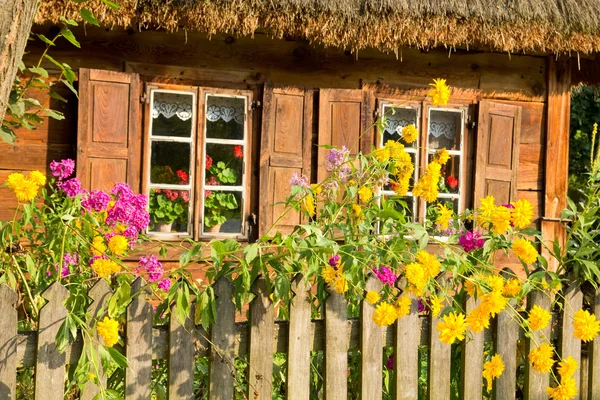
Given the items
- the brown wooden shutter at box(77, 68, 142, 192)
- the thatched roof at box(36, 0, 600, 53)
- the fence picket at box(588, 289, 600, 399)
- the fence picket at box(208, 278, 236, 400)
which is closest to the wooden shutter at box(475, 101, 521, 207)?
the thatched roof at box(36, 0, 600, 53)

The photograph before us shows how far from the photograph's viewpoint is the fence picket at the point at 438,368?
2.91 meters

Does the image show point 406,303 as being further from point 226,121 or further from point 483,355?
point 226,121

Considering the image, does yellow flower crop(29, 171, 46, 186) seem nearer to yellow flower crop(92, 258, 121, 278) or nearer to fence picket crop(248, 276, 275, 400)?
yellow flower crop(92, 258, 121, 278)

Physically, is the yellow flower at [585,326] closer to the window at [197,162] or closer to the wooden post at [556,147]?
the window at [197,162]

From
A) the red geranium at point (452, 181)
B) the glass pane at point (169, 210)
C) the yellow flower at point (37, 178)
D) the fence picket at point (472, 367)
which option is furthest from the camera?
the red geranium at point (452, 181)

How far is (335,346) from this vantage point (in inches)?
107

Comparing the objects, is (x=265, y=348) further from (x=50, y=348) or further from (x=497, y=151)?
(x=497, y=151)

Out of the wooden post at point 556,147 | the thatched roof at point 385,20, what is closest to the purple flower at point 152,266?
the thatched roof at point 385,20

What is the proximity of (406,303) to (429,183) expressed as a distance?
377 millimetres

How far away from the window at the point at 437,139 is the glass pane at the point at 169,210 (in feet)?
4.91

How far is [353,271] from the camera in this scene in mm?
2533

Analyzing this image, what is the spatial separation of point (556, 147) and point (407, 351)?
4.32 m

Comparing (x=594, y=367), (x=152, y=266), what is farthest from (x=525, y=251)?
(x=152, y=266)

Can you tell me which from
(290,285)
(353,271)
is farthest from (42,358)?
(353,271)
